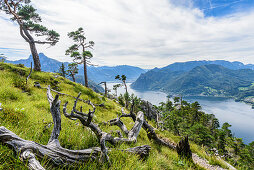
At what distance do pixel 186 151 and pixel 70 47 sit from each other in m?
29.1

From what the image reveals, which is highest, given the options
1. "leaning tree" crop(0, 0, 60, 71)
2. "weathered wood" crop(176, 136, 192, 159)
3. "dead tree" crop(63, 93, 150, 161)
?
"leaning tree" crop(0, 0, 60, 71)

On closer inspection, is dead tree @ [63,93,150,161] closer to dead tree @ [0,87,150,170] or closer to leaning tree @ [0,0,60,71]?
dead tree @ [0,87,150,170]

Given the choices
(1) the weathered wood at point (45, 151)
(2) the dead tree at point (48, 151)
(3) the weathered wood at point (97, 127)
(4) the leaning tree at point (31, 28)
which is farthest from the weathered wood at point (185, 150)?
(4) the leaning tree at point (31, 28)

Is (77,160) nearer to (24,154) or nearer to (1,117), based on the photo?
(24,154)

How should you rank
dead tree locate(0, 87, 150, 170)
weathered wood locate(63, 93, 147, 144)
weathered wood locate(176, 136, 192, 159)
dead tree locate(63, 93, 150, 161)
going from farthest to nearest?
weathered wood locate(176, 136, 192, 159), weathered wood locate(63, 93, 147, 144), dead tree locate(63, 93, 150, 161), dead tree locate(0, 87, 150, 170)

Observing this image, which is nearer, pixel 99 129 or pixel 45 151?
pixel 45 151

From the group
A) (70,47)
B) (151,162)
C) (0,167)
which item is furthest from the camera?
(70,47)

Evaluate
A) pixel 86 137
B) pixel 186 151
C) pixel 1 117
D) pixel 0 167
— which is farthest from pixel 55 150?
pixel 186 151

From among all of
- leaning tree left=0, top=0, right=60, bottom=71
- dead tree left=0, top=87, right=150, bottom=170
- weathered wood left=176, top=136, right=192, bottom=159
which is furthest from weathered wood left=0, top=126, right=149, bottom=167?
leaning tree left=0, top=0, right=60, bottom=71

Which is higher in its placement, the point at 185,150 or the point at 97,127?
the point at 97,127

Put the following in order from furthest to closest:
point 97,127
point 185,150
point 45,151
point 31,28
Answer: point 31,28 → point 185,150 → point 97,127 → point 45,151

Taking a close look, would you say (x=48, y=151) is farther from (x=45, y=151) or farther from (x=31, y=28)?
(x=31, y=28)

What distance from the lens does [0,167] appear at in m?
1.55

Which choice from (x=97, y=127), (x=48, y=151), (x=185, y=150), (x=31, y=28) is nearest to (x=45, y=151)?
(x=48, y=151)
